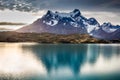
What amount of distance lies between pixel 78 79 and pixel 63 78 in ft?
15.6

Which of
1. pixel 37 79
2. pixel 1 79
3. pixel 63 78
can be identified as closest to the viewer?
pixel 1 79

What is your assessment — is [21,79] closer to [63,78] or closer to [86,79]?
[63,78]

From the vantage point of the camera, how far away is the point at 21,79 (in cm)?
6638

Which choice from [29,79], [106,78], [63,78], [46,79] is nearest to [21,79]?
[29,79]

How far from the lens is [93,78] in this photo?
7375 centimetres

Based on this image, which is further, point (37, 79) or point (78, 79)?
point (78, 79)

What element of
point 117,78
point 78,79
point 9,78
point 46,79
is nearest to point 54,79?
point 46,79

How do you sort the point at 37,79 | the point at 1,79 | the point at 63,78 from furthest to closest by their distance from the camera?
the point at 63,78
the point at 37,79
the point at 1,79

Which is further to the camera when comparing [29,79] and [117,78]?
[117,78]

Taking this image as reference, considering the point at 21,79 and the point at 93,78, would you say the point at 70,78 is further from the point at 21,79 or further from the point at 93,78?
the point at 21,79

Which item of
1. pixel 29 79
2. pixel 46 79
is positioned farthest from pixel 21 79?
pixel 46 79

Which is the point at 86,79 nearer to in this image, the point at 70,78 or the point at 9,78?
the point at 70,78

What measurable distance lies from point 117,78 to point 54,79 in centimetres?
1779

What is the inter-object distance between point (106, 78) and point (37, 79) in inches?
779
